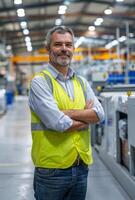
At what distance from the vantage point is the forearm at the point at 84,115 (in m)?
2.32

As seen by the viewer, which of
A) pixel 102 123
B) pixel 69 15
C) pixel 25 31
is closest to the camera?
pixel 102 123

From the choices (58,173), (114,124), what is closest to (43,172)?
(58,173)

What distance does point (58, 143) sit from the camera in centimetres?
229

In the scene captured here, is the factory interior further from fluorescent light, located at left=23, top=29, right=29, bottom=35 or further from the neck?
the neck

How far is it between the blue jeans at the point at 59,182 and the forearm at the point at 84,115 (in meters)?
0.28

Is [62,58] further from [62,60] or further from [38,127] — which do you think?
[38,127]

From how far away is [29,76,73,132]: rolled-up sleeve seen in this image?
2.24 metres

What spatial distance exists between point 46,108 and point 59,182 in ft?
1.44

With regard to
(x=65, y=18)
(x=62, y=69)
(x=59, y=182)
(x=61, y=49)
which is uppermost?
(x=65, y=18)

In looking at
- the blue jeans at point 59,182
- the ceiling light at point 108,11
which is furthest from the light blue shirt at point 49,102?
the ceiling light at point 108,11

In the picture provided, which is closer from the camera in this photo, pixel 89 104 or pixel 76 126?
pixel 76 126

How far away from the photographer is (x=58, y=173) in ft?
7.49

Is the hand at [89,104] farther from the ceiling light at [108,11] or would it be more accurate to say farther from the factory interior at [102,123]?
the ceiling light at [108,11]

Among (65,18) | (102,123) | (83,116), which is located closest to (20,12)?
(65,18)
